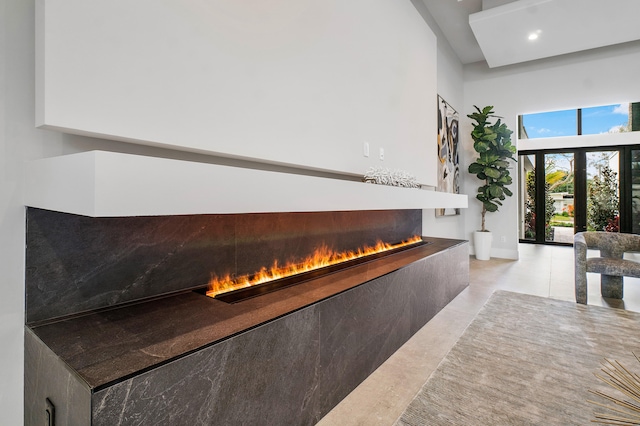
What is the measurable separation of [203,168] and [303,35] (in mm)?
1445

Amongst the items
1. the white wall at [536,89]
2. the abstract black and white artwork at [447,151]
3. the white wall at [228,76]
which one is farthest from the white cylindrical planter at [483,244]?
the white wall at [228,76]

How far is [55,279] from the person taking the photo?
129 cm

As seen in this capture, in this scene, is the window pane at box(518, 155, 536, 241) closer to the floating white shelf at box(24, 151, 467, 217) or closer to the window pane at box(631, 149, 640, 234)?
the window pane at box(631, 149, 640, 234)

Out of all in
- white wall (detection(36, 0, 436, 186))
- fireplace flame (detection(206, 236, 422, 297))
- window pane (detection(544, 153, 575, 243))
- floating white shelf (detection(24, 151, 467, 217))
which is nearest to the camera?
floating white shelf (detection(24, 151, 467, 217))

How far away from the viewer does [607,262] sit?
3.34 metres

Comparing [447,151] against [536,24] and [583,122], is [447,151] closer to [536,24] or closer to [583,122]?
[536,24]

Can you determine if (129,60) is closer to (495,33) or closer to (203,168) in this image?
(203,168)

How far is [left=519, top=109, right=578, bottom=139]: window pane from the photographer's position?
6.64 meters

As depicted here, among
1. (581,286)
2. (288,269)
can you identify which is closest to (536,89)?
(581,286)

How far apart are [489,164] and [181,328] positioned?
5.95 metres

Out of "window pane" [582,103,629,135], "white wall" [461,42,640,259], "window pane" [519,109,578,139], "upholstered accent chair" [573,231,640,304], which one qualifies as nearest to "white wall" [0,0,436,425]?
"upholstered accent chair" [573,231,640,304]

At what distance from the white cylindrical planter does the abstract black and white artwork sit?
597mm

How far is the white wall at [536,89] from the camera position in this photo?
5234mm

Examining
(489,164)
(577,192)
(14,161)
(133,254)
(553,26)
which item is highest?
(553,26)
